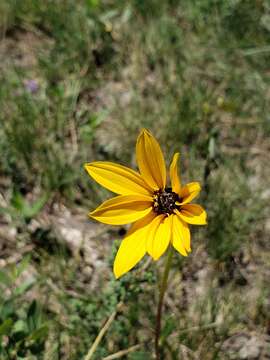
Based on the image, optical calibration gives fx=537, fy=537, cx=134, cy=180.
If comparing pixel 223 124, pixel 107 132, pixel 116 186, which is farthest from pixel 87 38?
pixel 116 186

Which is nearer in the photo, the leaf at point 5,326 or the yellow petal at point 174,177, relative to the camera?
the yellow petal at point 174,177

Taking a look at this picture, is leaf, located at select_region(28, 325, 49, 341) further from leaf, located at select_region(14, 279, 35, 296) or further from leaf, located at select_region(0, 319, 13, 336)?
leaf, located at select_region(14, 279, 35, 296)

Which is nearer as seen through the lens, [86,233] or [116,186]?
[116,186]

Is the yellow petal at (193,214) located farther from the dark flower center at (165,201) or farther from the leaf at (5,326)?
the leaf at (5,326)

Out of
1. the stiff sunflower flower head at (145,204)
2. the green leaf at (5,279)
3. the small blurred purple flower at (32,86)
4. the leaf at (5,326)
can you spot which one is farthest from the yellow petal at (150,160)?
the small blurred purple flower at (32,86)

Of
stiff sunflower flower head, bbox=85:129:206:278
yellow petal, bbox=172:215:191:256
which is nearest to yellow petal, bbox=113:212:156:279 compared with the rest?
stiff sunflower flower head, bbox=85:129:206:278

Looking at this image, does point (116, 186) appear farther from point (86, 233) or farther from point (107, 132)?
point (107, 132)

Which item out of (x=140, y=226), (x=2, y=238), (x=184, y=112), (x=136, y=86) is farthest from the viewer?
(x=136, y=86)

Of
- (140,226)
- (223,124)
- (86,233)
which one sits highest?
(223,124)
